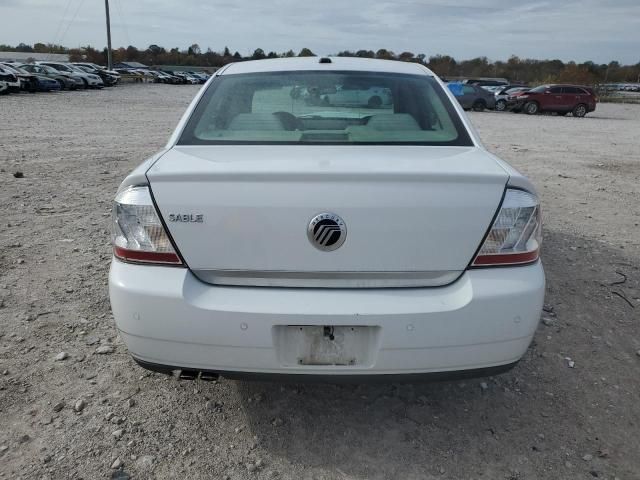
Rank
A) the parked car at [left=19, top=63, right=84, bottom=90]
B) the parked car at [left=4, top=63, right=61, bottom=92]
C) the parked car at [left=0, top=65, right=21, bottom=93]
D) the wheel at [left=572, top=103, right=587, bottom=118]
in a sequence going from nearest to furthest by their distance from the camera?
the parked car at [left=0, top=65, right=21, bottom=93], the wheel at [left=572, top=103, right=587, bottom=118], the parked car at [left=4, top=63, right=61, bottom=92], the parked car at [left=19, top=63, right=84, bottom=90]

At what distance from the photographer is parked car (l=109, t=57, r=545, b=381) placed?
79.7 inches

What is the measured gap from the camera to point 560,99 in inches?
1101

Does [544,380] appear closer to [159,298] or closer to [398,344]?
[398,344]

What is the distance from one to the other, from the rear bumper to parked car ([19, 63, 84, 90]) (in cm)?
3416

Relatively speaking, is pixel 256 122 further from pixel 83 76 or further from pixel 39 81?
pixel 83 76

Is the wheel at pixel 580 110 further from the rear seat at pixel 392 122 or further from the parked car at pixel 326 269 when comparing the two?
the parked car at pixel 326 269

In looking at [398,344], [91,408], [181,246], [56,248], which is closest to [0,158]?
[56,248]

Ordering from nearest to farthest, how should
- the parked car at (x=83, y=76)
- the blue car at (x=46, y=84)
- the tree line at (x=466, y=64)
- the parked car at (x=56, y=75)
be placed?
1. the blue car at (x=46, y=84)
2. the parked car at (x=56, y=75)
3. the parked car at (x=83, y=76)
4. the tree line at (x=466, y=64)

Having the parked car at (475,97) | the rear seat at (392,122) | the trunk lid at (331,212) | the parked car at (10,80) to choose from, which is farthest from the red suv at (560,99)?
the trunk lid at (331,212)

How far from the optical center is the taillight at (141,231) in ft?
6.86

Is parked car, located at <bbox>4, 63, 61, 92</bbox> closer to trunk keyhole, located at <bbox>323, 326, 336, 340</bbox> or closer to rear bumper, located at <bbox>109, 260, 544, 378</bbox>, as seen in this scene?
rear bumper, located at <bbox>109, 260, 544, 378</bbox>

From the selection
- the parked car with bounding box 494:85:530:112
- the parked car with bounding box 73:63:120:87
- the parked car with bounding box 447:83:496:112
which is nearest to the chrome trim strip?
the parked car with bounding box 447:83:496:112

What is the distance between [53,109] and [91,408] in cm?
2037

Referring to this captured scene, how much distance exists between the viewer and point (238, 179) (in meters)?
2.07
